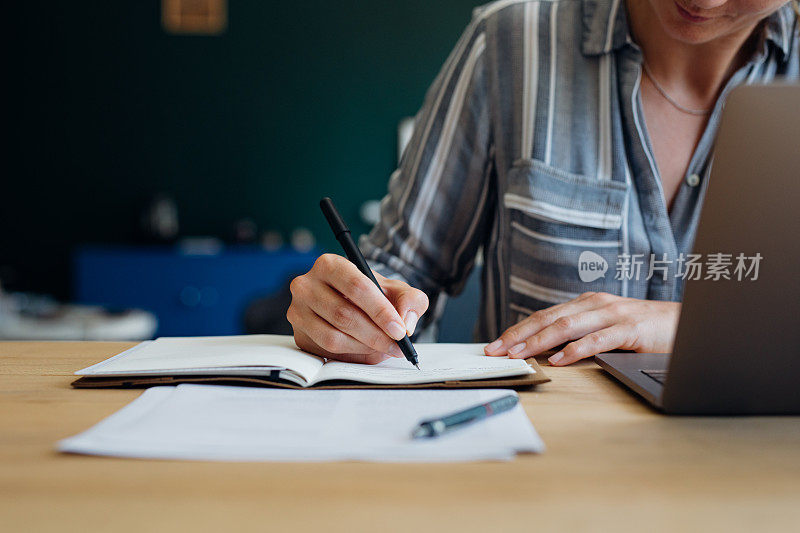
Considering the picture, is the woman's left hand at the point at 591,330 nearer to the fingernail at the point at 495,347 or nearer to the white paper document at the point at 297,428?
the fingernail at the point at 495,347

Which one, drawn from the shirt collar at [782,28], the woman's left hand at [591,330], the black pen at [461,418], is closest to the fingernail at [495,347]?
the woman's left hand at [591,330]

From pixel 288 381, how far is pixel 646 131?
2.76 ft

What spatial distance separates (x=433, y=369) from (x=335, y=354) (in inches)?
5.1

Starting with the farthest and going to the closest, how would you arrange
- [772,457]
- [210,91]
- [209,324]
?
[210,91], [209,324], [772,457]

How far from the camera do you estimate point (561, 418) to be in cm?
59

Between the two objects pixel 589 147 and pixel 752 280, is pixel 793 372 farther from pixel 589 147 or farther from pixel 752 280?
pixel 589 147

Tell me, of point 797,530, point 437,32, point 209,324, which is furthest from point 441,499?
point 437,32

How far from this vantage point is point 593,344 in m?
0.82

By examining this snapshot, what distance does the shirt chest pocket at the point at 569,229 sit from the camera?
1.22 m

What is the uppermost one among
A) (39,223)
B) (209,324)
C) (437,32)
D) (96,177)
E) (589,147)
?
(437,32)

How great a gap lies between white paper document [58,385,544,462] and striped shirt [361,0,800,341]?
0.66 m

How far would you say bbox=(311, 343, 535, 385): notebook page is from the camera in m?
0.68

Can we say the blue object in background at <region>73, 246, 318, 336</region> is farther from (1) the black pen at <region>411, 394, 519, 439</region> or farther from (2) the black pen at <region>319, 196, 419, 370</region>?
(1) the black pen at <region>411, 394, 519, 439</region>

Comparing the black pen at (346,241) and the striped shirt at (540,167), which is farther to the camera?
the striped shirt at (540,167)
